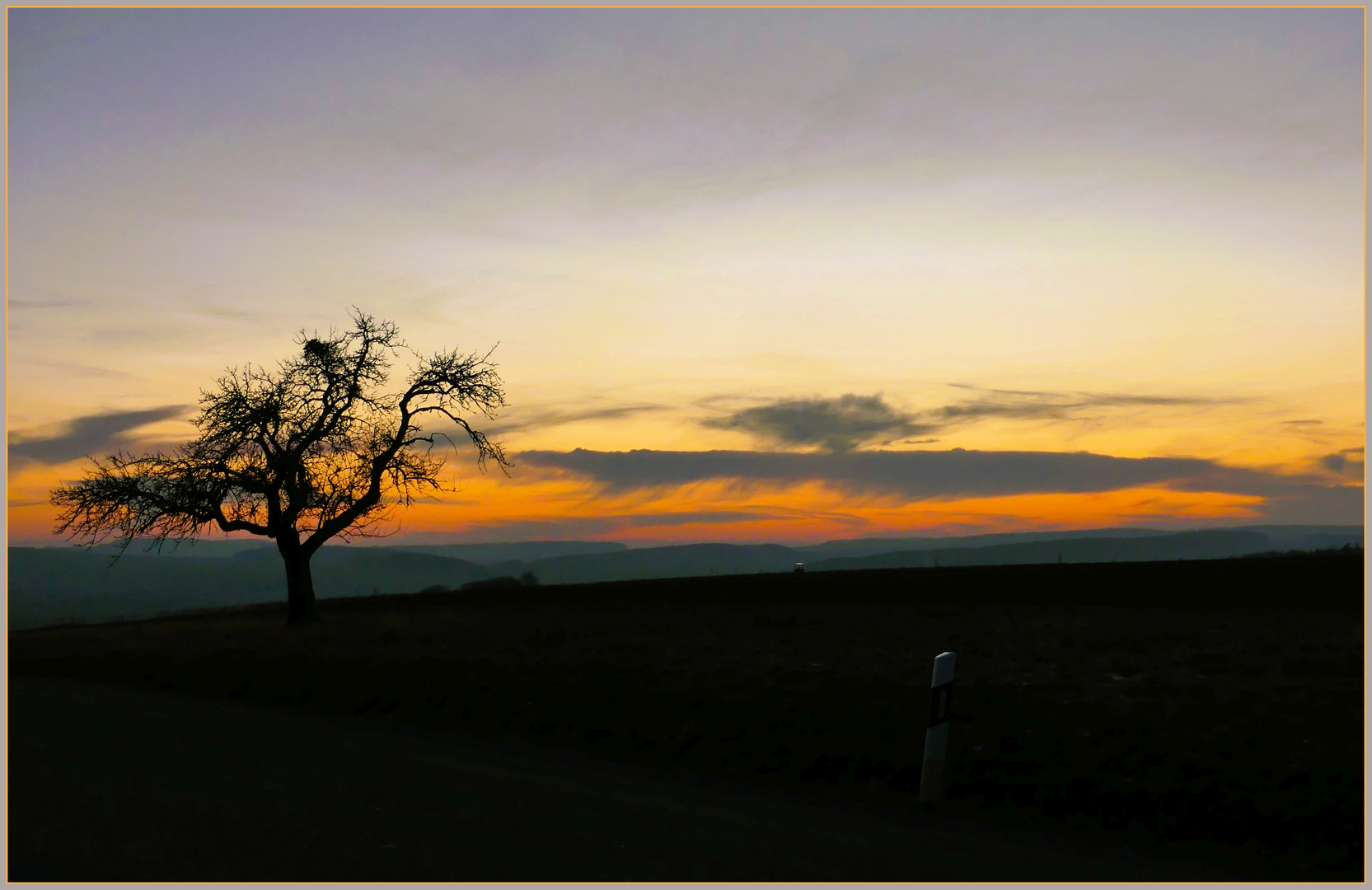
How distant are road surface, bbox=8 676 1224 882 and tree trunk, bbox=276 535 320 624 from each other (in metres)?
20.8

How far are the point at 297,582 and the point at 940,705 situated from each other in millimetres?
26414

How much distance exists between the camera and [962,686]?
41.7ft

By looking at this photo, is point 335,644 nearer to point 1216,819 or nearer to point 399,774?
point 399,774

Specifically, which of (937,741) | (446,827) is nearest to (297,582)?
(446,827)

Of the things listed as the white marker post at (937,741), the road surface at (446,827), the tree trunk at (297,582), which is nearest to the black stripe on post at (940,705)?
the white marker post at (937,741)

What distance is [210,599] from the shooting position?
165125 mm

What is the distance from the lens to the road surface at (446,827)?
674 centimetres

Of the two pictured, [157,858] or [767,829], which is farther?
[767,829]

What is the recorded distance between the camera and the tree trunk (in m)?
31.7

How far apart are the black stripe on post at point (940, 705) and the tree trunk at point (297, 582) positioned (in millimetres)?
25261

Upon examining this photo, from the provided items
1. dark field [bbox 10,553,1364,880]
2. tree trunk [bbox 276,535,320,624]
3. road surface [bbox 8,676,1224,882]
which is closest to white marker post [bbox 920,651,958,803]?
dark field [bbox 10,553,1364,880]

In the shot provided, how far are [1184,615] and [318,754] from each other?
1455 cm

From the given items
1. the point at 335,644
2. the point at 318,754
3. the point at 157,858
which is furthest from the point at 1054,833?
the point at 335,644

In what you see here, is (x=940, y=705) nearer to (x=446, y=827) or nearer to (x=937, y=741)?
(x=937, y=741)
